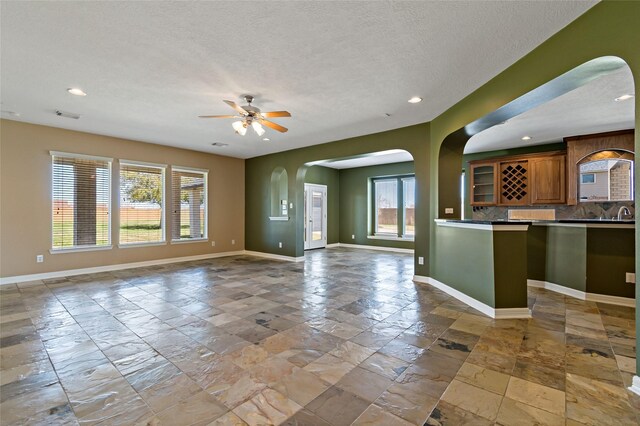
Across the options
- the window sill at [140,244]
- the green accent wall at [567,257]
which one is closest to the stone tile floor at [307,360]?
the green accent wall at [567,257]

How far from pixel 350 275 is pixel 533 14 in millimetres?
4464

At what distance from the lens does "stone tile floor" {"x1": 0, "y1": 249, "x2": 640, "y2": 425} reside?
1749mm

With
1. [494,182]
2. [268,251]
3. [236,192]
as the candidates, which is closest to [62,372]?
[268,251]

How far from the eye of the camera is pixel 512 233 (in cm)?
336

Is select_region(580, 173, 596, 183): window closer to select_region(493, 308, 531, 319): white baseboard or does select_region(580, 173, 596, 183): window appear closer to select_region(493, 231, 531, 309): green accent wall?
select_region(493, 231, 531, 309): green accent wall

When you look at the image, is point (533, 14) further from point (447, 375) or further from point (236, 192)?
point (236, 192)

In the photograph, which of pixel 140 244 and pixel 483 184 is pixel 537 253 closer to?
pixel 483 184

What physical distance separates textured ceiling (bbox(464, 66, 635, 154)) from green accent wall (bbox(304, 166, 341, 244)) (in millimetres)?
4658

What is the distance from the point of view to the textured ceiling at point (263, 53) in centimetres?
216

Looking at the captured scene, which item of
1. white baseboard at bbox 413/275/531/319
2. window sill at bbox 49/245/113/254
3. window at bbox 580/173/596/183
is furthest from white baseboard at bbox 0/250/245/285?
window at bbox 580/173/596/183

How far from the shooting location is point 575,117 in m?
4.63

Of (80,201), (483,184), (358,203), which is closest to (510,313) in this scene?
(483,184)

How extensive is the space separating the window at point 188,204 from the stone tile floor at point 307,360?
2.84 m

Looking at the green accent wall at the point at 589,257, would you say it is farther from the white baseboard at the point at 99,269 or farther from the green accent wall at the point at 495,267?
the white baseboard at the point at 99,269
